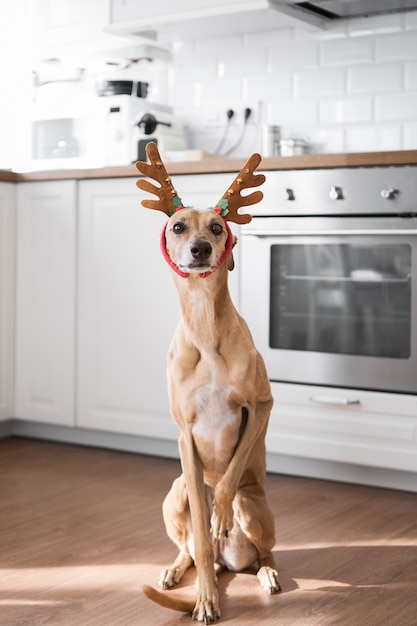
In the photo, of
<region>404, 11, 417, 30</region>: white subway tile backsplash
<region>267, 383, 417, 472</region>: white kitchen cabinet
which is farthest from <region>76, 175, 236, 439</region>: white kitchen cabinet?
<region>404, 11, 417, 30</region>: white subway tile backsplash

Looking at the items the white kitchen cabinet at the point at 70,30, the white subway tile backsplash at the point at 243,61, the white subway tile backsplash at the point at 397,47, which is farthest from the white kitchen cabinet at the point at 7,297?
the white subway tile backsplash at the point at 397,47

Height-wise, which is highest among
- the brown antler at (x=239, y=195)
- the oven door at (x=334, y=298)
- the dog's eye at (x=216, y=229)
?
the brown antler at (x=239, y=195)

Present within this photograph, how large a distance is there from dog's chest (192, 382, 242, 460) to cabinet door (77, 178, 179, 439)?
1.36m

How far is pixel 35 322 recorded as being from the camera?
12.5ft

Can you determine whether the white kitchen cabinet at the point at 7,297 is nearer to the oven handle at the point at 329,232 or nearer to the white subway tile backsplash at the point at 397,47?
the oven handle at the point at 329,232

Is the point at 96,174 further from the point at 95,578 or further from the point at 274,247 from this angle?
the point at 95,578

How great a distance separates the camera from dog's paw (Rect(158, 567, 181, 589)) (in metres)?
2.19

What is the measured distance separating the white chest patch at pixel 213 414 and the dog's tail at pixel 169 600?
13.1 inches

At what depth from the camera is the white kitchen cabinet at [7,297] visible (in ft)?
12.5

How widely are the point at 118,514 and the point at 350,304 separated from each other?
1012mm

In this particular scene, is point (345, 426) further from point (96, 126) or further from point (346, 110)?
point (96, 126)

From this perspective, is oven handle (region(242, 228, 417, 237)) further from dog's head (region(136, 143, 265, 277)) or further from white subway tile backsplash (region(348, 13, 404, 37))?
white subway tile backsplash (region(348, 13, 404, 37))

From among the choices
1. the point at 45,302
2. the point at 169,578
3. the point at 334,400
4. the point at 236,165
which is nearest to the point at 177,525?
the point at 169,578

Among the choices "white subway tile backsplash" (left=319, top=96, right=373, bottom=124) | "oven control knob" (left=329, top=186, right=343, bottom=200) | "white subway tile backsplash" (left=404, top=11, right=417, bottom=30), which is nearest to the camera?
"oven control knob" (left=329, top=186, right=343, bottom=200)
